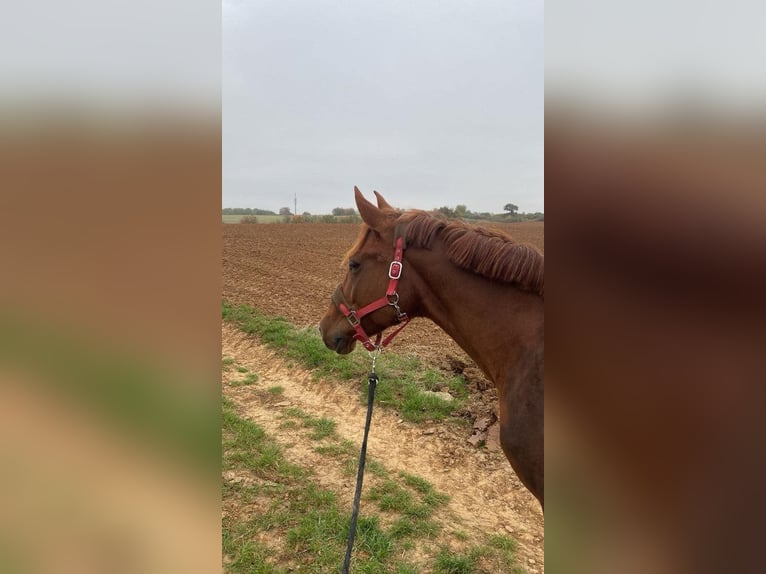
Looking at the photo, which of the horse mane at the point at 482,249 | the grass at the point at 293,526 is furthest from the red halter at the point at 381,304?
the grass at the point at 293,526

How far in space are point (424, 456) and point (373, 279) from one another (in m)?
3.09

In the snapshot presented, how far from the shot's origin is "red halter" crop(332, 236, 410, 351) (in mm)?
2924

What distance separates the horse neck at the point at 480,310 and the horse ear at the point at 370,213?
36cm

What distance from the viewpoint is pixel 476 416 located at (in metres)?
5.98

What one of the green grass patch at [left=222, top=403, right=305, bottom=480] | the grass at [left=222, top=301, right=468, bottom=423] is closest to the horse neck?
the green grass patch at [left=222, top=403, right=305, bottom=480]

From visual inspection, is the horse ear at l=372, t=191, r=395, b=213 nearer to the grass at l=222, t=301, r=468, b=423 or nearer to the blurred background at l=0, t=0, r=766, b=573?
the blurred background at l=0, t=0, r=766, b=573

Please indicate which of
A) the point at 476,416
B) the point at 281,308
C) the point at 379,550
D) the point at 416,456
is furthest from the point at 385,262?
the point at 281,308

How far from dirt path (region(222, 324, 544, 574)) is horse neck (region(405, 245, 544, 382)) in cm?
233

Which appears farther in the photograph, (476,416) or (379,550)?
(476,416)
